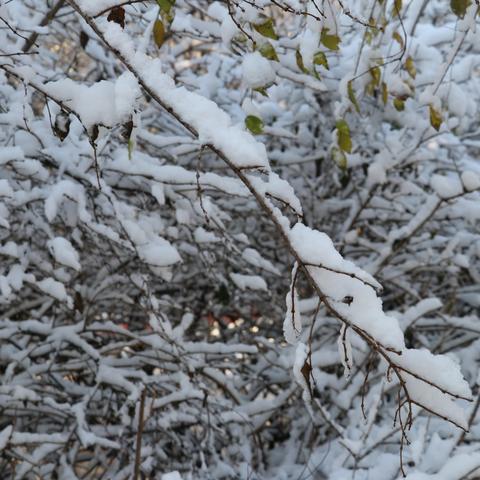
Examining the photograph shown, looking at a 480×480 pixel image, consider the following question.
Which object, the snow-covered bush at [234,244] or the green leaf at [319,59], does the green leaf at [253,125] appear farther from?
the green leaf at [319,59]

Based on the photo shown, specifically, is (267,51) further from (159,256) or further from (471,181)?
(471,181)

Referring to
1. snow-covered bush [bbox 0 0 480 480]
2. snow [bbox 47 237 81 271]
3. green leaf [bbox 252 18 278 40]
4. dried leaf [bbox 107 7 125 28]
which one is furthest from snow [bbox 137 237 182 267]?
dried leaf [bbox 107 7 125 28]

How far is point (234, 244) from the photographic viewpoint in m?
2.98

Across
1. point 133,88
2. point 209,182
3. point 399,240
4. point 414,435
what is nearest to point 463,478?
point 414,435

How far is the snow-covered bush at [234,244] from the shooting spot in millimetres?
1290

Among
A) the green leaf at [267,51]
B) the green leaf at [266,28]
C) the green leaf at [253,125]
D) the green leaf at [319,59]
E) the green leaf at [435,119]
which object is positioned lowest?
the green leaf at [253,125]

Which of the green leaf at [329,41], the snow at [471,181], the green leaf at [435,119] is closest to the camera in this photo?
the green leaf at [329,41]

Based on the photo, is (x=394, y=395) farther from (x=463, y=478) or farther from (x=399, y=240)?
(x=463, y=478)

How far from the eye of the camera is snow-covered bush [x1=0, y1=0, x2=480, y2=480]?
129 cm

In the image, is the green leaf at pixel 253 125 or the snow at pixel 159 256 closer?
the green leaf at pixel 253 125

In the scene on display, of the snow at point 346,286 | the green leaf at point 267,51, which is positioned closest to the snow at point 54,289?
the green leaf at point 267,51

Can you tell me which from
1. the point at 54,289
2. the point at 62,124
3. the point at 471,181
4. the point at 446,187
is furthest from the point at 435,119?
the point at 54,289

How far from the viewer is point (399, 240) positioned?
3.18 m

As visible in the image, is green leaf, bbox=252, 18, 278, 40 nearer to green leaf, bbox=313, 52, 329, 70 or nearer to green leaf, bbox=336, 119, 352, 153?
green leaf, bbox=313, 52, 329, 70
